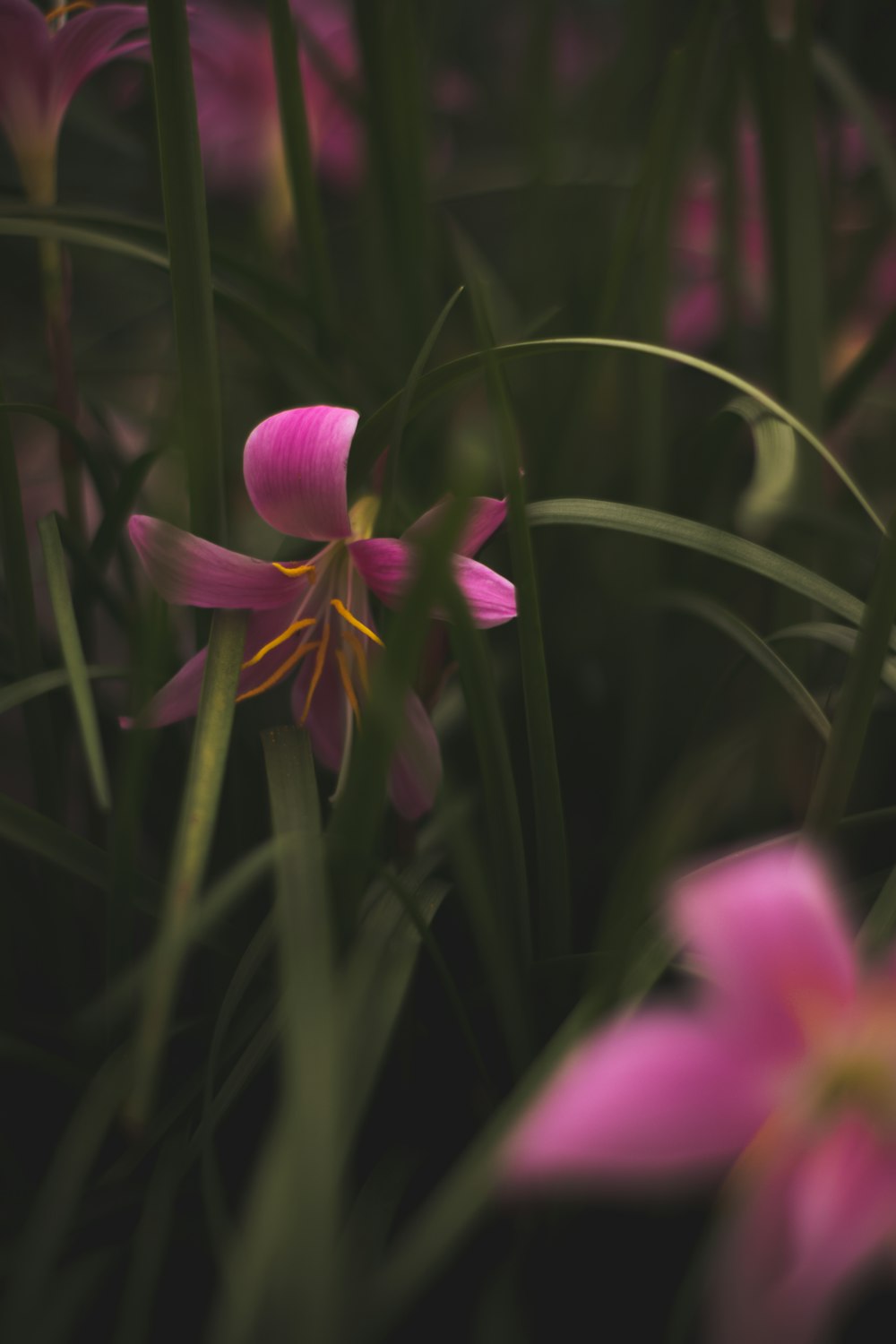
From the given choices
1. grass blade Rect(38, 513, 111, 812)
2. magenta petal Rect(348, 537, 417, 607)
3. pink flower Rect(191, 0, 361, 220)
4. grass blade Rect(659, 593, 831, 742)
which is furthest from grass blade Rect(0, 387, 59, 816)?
pink flower Rect(191, 0, 361, 220)

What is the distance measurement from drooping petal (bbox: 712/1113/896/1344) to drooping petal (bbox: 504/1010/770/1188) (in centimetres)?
1

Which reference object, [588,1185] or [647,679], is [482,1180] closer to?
[588,1185]

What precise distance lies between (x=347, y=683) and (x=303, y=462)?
0.09 metres

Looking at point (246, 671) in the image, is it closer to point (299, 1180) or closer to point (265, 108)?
point (299, 1180)

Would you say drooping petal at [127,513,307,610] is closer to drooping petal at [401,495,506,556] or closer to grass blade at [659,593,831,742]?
drooping petal at [401,495,506,556]

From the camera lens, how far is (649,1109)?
0.67 feet

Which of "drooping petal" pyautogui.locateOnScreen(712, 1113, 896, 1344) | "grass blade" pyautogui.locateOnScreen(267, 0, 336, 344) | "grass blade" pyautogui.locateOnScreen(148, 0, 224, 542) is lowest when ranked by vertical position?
"drooping petal" pyautogui.locateOnScreen(712, 1113, 896, 1344)

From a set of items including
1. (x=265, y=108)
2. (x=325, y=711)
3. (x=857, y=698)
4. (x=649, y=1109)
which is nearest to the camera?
(x=649, y=1109)

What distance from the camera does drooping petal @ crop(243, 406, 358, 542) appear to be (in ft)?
1.16

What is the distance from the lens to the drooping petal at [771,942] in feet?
0.70

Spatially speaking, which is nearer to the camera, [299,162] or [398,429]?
[398,429]

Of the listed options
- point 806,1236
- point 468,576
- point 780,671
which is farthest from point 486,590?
point 806,1236

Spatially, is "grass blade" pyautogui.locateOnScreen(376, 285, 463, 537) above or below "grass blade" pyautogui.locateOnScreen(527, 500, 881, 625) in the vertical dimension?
above

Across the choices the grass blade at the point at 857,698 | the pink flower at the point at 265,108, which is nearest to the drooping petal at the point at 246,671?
the grass blade at the point at 857,698
